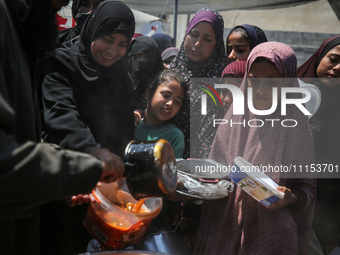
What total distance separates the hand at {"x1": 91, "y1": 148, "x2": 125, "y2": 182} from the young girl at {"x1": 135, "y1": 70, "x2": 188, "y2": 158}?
3.32ft

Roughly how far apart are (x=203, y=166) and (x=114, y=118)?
656 mm

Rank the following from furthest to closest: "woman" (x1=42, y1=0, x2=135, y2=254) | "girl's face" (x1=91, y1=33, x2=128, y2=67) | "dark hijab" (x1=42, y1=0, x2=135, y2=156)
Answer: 1. "girl's face" (x1=91, y1=33, x2=128, y2=67)
2. "woman" (x1=42, y1=0, x2=135, y2=254)
3. "dark hijab" (x1=42, y1=0, x2=135, y2=156)

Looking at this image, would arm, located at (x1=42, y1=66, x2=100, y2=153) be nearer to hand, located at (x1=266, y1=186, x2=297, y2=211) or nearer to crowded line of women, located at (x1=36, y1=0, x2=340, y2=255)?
crowded line of women, located at (x1=36, y1=0, x2=340, y2=255)

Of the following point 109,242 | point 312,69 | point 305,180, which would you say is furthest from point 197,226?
point 312,69

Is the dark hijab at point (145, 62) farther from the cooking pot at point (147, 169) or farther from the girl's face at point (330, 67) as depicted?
the cooking pot at point (147, 169)

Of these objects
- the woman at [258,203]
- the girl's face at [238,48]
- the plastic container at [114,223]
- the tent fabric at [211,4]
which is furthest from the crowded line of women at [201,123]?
the tent fabric at [211,4]

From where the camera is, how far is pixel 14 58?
3.32 ft

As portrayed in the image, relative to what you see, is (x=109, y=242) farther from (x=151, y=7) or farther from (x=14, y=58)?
(x=151, y=7)

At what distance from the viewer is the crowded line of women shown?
5.50 ft

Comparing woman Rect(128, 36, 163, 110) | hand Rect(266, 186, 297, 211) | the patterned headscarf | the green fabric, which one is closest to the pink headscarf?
hand Rect(266, 186, 297, 211)

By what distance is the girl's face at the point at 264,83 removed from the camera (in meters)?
1.75

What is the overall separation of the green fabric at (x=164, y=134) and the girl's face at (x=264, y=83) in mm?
556

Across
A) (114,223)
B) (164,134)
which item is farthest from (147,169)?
(164,134)

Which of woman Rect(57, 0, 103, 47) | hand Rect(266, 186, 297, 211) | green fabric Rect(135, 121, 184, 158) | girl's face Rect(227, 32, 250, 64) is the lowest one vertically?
hand Rect(266, 186, 297, 211)
